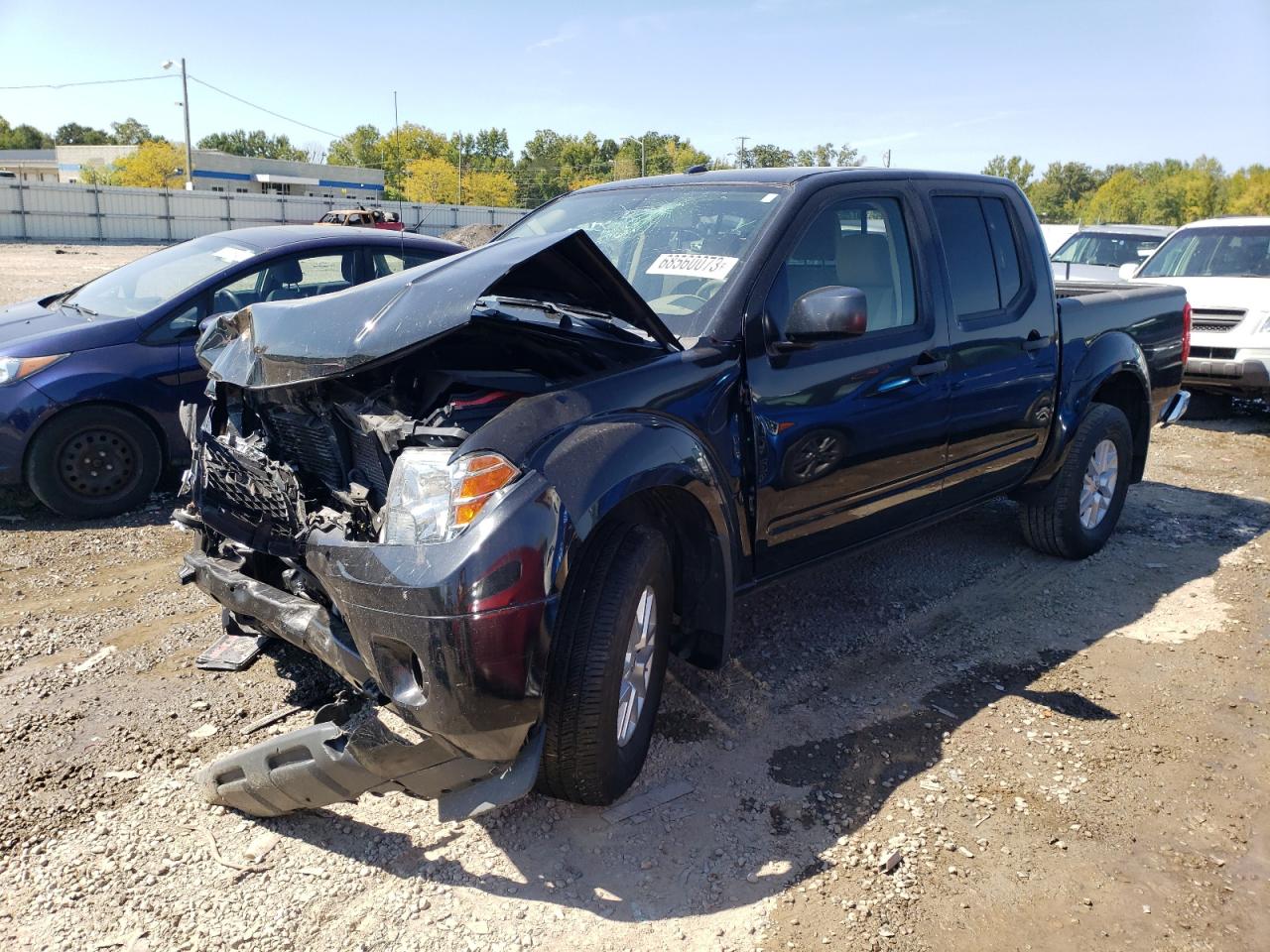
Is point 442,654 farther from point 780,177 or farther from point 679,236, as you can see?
point 780,177

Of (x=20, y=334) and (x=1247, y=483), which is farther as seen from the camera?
(x=1247, y=483)

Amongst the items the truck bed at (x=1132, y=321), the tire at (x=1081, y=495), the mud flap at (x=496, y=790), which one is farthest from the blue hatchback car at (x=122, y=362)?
the tire at (x=1081, y=495)

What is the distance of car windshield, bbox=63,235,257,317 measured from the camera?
6141mm

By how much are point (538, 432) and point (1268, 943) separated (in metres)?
2.40

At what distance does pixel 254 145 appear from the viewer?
11031 cm

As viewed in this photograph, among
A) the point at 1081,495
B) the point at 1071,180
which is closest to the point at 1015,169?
the point at 1071,180

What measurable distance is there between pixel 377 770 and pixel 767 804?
1.29 m

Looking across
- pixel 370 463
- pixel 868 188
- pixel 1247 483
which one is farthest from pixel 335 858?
pixel 1247 483

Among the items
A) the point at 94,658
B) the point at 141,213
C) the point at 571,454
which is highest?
the point at 141,213

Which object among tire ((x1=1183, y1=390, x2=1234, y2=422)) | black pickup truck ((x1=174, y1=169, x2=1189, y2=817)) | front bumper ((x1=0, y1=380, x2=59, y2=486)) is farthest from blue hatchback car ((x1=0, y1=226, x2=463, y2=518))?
tire ((x1=1183, y1=390, x2=1234, y2=422))

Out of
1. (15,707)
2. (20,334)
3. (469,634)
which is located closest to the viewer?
(469,634)

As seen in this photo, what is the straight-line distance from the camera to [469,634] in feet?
7.88

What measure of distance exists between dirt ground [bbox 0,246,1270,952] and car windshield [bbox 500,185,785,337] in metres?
1.56

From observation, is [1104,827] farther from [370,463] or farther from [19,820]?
[19,820]
